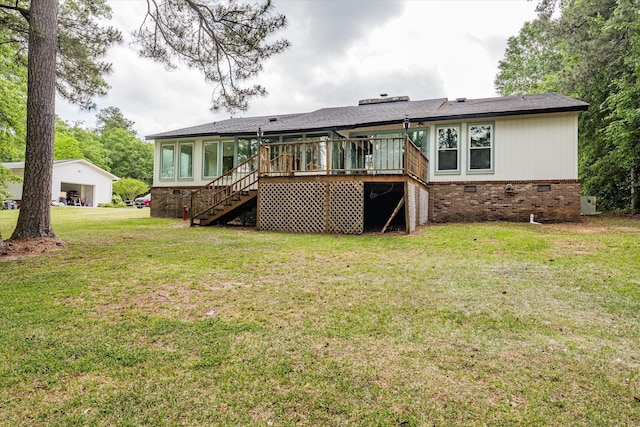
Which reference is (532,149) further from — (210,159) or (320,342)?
(210,159)

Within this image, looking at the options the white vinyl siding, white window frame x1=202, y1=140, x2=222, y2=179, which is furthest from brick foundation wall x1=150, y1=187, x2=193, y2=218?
the white vinyl siding

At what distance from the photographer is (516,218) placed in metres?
11.2

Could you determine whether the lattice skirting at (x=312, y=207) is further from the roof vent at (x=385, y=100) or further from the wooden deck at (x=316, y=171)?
the roof vent at (x=385, y=100)

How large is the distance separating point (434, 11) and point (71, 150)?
34979 mm

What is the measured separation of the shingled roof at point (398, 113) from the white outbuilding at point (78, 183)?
52.0ft

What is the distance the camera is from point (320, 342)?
9.03 ft

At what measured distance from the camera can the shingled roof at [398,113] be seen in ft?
36.6

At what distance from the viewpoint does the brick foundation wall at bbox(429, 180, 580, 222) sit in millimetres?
10844

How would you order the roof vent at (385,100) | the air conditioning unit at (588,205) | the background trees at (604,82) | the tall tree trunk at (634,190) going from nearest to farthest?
the background trees at (604,82)
the air conditioning unit at (588,205)
the tall tree trunk at (634,190)
the roof vent at (385,100)

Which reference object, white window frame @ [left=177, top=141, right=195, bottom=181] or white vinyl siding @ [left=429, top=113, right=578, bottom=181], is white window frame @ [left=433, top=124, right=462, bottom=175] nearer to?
white vinyl siding @ [left=429, top=113, right=578, bottom=181]

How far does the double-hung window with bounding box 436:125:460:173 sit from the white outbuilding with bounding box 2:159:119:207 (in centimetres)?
2618

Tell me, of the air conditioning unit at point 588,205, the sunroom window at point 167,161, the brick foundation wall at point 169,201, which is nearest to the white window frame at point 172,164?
the sunroom window at point 167,161

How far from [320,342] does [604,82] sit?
53.4ft

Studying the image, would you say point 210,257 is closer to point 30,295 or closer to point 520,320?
point 30,295
